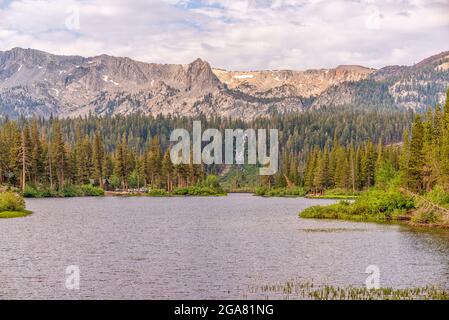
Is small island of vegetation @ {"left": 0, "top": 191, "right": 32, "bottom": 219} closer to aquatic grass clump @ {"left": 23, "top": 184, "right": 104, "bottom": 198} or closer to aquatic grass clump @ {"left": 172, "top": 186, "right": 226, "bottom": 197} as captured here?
aquatic grass clump @ {"left": 23, "top": 184, "right": 104, "bottom": 198}

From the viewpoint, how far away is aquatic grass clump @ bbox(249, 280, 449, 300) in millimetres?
36000

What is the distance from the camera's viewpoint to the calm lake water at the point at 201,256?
3944 centimetres

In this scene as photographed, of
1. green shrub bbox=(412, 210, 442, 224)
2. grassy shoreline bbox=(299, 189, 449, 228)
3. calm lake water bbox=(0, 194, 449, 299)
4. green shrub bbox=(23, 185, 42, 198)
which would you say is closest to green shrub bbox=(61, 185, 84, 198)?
green shrub bbox=(23, 185, 42, 198)

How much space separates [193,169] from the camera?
192 m

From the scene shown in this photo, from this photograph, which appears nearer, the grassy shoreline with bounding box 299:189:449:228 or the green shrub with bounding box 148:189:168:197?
the grassy shoreline with bounding box 299:189:449:228

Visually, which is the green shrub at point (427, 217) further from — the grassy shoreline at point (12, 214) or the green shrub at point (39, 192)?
the green shrub at point (39, 192)

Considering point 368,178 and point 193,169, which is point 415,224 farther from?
point 193,169

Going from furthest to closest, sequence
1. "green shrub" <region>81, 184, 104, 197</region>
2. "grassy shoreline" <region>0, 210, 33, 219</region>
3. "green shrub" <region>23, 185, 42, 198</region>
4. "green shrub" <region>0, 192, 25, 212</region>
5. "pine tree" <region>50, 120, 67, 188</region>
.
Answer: "green shrub" <region>81, 184, 104, 197</region>, "pine tree" <region>50, 120, 67, 188</region>, "green shrub" <region>23, 185, 42, 198</region>, "green shrub" <region>0, 192, 25, 212</region>, "grassy shoreline" <region>0, 210, 33, 219</region>

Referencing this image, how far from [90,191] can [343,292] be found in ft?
430

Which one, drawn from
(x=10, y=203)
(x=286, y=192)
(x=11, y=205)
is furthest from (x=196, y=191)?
(x=10, y=203)

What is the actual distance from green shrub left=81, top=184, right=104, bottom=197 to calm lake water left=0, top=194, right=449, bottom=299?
77.7 m

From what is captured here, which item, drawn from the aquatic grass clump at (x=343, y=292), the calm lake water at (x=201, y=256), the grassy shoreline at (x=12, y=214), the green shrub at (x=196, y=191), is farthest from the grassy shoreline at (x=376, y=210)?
the green shrub at (x=196, y=191)
